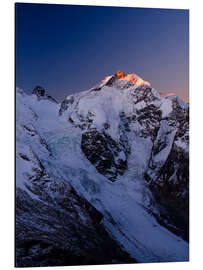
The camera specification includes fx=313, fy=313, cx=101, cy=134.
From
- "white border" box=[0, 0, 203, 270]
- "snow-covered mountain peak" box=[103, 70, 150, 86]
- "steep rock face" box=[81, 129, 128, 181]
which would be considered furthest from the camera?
"steep rock face" box=[81, 129, 128, 181]

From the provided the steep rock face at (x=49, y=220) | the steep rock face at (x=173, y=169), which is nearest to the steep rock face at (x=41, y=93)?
the steep rock face at (x=49, y=220)

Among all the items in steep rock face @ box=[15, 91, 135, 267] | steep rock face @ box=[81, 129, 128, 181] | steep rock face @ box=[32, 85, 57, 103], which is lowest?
steep rock face @ box=[15, 91, 135, 267]

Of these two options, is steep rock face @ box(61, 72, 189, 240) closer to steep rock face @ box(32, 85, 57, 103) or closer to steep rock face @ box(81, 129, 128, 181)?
steep rock face @ box(81, 129, 128, 181)

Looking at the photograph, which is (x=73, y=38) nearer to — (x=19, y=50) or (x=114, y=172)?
(x=19, y=50)

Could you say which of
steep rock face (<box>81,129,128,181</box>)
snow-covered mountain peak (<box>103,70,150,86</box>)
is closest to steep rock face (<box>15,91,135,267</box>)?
steep rock face (<box>81,129,128,181</box>)

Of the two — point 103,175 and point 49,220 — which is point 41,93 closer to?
point 103,175

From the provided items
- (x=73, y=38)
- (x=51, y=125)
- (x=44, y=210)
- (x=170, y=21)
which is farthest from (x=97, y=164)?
(x=170, y=21)
